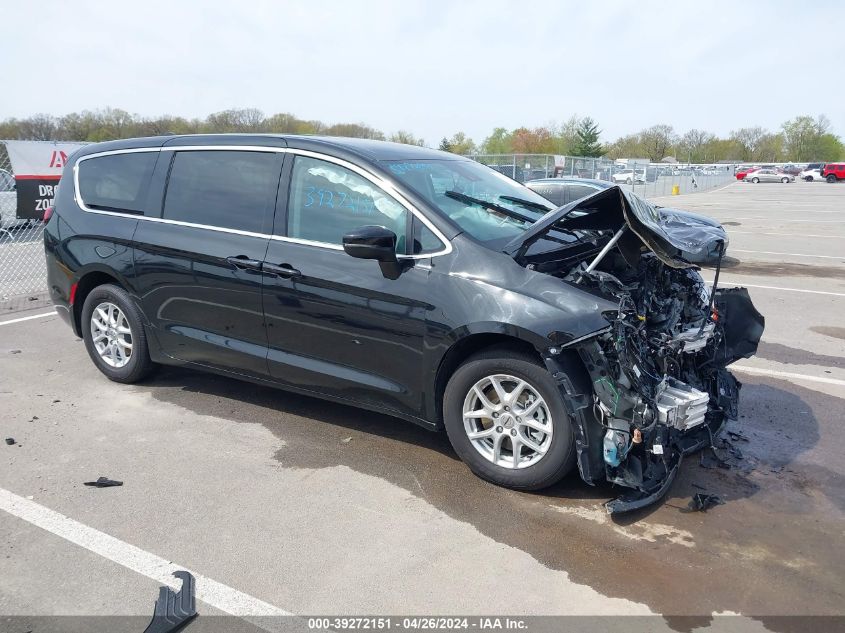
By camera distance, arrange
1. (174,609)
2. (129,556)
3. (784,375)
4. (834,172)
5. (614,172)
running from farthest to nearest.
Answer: (834,172) → (614,172) → (784,375) → (129,556) → (174,609)

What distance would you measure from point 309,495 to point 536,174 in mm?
23232

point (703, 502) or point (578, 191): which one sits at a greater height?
point (578, 191)

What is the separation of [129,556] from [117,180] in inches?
128

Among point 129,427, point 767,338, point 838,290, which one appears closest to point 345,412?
point 129,427

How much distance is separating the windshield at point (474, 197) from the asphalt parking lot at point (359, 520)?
146 centimetres

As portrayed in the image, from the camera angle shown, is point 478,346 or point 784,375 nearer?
point 478,346

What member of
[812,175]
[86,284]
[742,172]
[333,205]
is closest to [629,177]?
[86,284]

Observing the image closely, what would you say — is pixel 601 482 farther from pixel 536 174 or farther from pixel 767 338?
pixel 536 174

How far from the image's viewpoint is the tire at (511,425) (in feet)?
12.1

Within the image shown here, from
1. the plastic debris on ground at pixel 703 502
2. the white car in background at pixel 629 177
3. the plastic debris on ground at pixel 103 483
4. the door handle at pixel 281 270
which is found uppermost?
the white car in background at pixel 629 177

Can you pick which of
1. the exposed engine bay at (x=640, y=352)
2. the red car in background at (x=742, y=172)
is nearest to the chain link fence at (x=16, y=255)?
the exposed engine bay at (x=640, y=352)

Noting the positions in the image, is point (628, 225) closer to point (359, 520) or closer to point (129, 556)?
point (359, 520)

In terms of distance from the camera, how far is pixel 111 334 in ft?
18.4

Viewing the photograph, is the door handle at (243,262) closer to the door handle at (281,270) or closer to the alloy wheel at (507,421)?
the door handle at (281,270)
